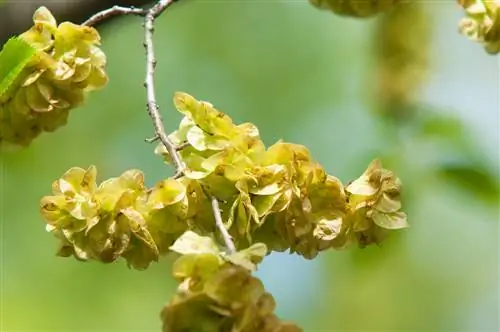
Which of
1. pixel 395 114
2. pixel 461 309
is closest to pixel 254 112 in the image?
pixel 461 309

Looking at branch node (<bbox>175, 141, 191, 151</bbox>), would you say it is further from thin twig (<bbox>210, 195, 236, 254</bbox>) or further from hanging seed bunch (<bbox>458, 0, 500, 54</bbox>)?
hanging seed bunch (<bbox>458, 0, 500, 54</bbox>)

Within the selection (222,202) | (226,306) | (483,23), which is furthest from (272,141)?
(226,306)

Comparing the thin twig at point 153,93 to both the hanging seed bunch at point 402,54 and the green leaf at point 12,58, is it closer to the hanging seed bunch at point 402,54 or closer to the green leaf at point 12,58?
the green leaf at point 12,58

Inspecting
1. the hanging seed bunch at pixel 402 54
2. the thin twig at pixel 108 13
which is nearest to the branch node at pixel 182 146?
the thin twig at pixel 108 13

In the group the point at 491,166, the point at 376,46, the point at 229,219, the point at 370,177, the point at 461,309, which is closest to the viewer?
the point at 229,219

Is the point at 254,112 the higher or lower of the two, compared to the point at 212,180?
lower

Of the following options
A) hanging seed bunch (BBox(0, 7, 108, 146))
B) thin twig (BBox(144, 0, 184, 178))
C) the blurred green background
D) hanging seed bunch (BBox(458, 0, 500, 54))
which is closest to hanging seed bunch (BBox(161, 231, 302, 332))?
thin twig (BBox(144, 0, 184, 178))

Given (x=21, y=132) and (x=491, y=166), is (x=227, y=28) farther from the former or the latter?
(x=21, y=132)

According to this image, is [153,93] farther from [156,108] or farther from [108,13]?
[108,13]
